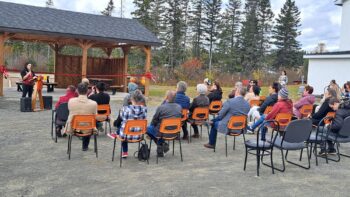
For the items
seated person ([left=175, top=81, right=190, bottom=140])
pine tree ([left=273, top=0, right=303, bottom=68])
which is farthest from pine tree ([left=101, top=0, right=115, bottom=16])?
seated person ([left=175, top=81, right=190, bottom=140])

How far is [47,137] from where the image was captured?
787 cm

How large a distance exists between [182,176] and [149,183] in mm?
620

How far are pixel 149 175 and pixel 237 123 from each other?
2216 mm

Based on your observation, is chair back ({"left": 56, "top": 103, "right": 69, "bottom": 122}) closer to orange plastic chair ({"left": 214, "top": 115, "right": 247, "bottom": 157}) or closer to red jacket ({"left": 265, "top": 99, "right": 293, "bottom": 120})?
orange plastic chair ({"left": 214, "top": 115, "right": 247, "bottom": 157})

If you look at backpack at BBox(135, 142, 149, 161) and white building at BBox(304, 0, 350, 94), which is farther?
white building at BBox(304, 0, 350, 94)

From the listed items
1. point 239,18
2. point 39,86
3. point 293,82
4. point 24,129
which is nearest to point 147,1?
point 239,18

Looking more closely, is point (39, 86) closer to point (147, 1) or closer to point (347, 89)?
point (347, 89)

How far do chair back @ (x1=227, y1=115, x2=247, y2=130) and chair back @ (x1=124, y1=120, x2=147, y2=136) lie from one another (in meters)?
1.77

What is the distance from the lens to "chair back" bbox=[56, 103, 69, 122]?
23.5 ft

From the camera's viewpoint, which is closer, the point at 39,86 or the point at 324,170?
the point at 324,170

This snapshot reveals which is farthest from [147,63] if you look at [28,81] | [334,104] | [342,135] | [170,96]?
[342,135]

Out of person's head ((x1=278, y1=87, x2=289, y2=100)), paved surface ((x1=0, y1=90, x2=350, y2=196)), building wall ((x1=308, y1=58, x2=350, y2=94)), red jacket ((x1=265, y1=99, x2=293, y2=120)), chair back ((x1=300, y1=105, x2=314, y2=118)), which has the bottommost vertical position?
paved surface ((x1=0, y1=90, x2=350, y2=196))

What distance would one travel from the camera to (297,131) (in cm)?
550

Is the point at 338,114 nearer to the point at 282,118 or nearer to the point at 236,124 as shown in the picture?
the point at 282,118
